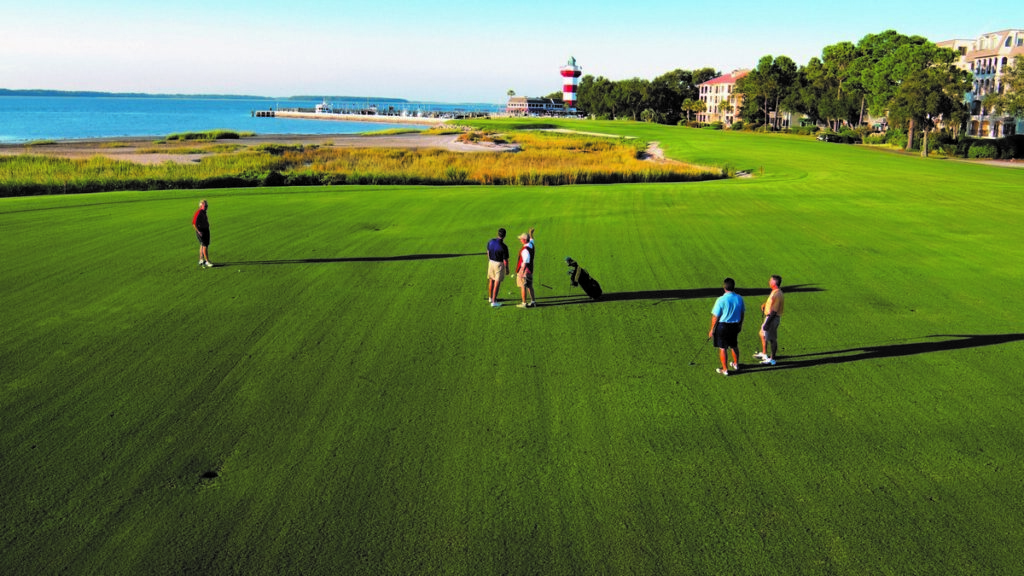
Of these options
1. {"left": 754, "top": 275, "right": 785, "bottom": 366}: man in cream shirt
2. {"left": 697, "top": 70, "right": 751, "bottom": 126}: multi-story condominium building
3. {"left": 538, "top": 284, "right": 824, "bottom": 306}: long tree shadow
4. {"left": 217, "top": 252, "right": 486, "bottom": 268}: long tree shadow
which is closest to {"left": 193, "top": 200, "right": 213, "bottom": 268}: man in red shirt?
{"left": 217, "top": 252, "right": 486, "bottom": 268}: long tree shadow

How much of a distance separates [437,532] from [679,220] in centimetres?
2195

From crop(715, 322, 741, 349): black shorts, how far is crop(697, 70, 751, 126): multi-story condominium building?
166 meters

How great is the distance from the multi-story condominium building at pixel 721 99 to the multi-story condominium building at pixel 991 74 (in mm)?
73269

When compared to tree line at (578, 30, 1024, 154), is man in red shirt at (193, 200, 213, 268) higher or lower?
lower

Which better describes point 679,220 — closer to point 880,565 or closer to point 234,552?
point 880,565

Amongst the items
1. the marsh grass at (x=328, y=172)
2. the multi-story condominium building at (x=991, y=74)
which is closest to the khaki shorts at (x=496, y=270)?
the marsh grass at (x=328, y=172)

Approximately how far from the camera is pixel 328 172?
43.3 m

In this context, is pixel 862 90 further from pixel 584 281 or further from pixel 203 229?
pixel 203 229

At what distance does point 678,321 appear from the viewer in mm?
14117

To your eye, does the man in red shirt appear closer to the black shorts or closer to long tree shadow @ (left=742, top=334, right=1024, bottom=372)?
the black shorts

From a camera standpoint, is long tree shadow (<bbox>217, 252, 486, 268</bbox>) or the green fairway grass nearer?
the green fairway grass

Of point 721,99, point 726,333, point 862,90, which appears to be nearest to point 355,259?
point 726,333

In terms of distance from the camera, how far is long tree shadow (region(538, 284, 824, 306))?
15672 mm

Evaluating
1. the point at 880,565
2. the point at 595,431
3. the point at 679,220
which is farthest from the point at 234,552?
the point at 679,220
